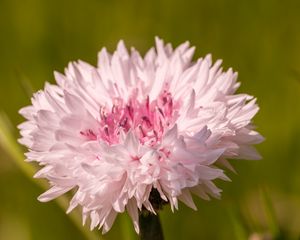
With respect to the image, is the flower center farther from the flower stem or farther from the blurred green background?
the blurred green background

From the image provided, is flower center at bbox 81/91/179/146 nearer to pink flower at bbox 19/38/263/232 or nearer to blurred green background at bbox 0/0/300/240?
pink flower at bbox 19/38/263/232

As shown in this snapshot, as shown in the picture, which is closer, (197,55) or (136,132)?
(136,132)

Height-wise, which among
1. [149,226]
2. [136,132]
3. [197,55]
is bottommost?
[149,226]

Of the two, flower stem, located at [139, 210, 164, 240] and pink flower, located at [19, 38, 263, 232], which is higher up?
pink flower, located at [19, 38, 263, 232]

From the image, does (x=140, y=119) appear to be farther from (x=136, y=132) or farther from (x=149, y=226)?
(x=149, y=226)

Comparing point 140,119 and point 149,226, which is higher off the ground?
point 140,119

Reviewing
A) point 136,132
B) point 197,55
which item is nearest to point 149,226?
point 136,132

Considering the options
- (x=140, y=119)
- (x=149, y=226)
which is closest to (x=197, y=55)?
(x=140, y=119)

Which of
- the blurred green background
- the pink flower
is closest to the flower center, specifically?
the pink flower

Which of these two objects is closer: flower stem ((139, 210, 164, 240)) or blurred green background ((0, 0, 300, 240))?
flower stem ((139, 210, 164, 240))
